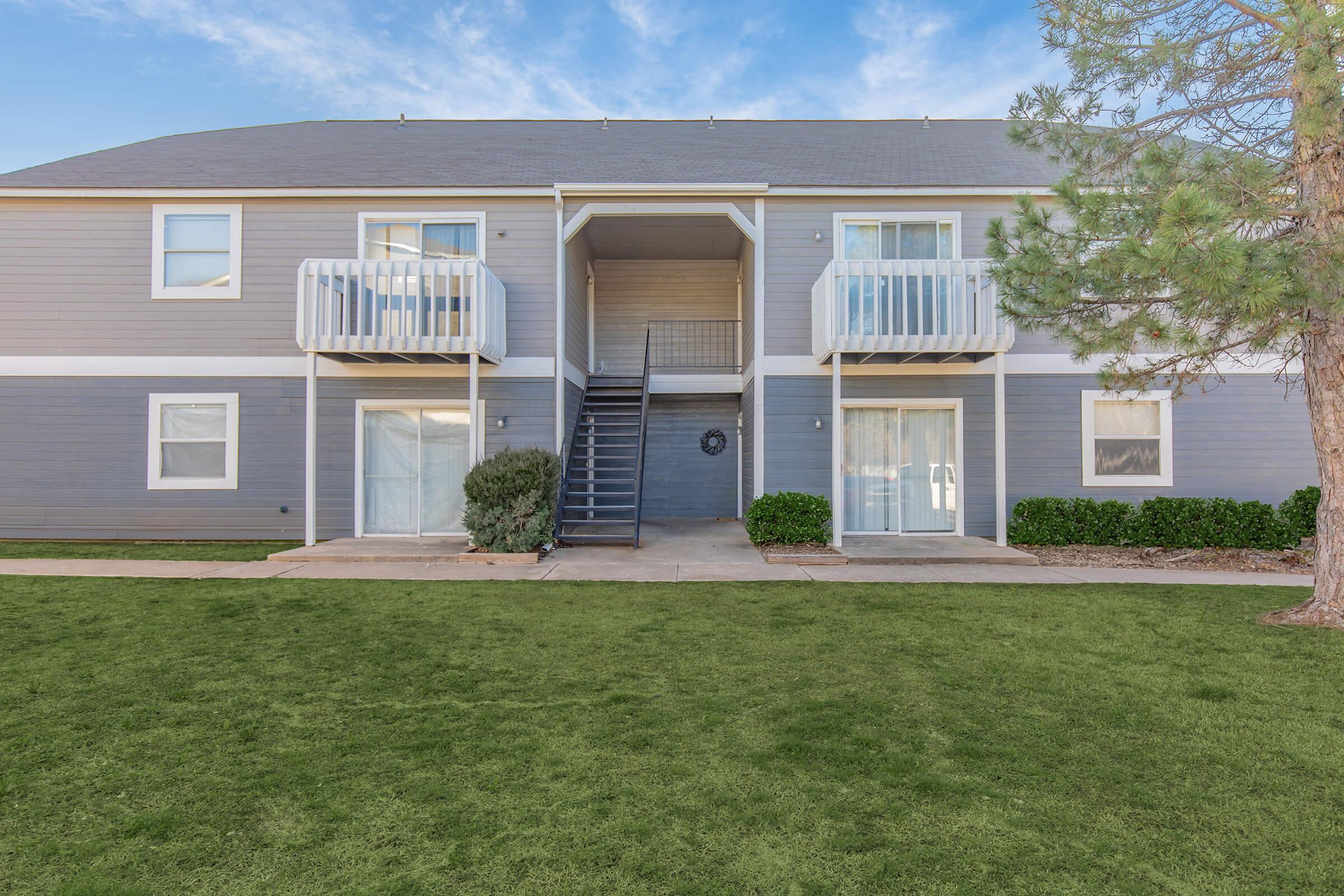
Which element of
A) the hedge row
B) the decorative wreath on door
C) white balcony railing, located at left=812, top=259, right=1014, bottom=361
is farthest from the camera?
the decorative wreath on door

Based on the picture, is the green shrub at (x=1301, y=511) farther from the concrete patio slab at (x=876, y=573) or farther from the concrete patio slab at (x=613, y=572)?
the concrete patio slab at (x=613, y=572)

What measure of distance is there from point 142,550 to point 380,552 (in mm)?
3655

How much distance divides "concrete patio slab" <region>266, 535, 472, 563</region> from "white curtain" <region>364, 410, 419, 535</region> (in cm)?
55

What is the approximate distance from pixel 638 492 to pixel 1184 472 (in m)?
8.68

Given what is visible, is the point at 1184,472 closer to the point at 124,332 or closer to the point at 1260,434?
the point at 1260,434

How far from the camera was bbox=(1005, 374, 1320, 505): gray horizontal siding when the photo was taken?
33.0ft

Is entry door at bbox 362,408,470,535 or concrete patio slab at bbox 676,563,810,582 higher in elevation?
entry door at bbox 362,408,470,535

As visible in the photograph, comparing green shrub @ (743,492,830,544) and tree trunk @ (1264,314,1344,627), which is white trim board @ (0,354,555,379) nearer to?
green shrub @ (743,492,830,544)

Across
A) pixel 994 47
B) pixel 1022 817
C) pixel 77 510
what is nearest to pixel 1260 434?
pixel 994 47

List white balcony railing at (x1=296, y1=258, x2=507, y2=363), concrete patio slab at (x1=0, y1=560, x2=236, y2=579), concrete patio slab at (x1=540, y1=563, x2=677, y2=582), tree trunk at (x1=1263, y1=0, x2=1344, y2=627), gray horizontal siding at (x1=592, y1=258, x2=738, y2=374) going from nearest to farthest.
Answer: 1. tree trunk at (x1=1263, y1=0, x2=1344, y2=627)
2. concrete patio slab at (x1=540, y1=563, x2=677, y2=582)
3. concrete patio slab at (x1=0, y1=560, x2=236, y2=579)
4. white balcony railing at (x1=296, y1=258, x2=507, y2=363)
5. gray horizontal siding at (x1=592, y1=258, x2=738, y2=374)

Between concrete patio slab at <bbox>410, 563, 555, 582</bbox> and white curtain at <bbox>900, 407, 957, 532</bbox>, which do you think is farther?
white curtain at <bbox>900, 407, 957, 532</bbox>

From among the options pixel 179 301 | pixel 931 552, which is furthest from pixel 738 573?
pixel 179 301

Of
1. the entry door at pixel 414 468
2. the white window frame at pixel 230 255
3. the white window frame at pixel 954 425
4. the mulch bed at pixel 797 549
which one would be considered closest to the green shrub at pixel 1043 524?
the white window frame at pixel 954 425

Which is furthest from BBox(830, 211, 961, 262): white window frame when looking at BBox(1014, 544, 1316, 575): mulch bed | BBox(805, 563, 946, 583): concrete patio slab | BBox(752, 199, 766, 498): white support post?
BBox(805, 563, 946, 583): concrete patio slab
